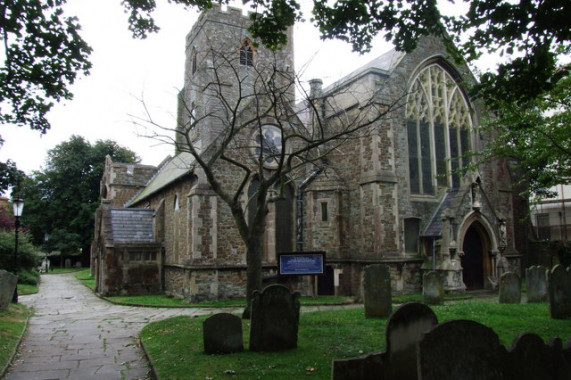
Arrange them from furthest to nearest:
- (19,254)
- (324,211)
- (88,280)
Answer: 1. (88,280)
2. (19,254)
3. (324,211)

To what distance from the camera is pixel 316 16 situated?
8148 mm

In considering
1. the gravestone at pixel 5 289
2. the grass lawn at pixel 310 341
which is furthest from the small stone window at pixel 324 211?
the gravestone at pixel 5 289

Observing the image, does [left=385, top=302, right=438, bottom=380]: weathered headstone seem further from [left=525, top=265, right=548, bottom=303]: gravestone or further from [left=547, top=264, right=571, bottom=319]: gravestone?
[left=525, top=265, right=548, bottom=303]: gravestone

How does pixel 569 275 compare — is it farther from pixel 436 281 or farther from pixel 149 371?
pixel 149 371

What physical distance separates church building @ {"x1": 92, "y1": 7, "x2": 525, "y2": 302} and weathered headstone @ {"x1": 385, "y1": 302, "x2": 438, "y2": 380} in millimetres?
10813

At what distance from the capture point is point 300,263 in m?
14.1

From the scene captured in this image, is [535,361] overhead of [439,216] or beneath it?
beneath

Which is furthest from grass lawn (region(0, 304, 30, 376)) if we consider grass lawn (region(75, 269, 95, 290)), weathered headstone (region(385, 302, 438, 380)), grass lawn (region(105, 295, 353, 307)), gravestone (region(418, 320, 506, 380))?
grass lawn (region(75, 269, 95, 290))

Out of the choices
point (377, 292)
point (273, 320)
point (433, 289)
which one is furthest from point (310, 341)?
point (433, 289)

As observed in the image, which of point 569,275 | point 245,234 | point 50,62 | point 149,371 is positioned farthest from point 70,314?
point 569,275

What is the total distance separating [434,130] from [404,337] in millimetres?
16911

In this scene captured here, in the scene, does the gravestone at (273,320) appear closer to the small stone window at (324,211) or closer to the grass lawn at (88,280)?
the small stone window at (324,211)

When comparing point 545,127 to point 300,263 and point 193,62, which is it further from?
point 193,62

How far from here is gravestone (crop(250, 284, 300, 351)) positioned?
315 inches
